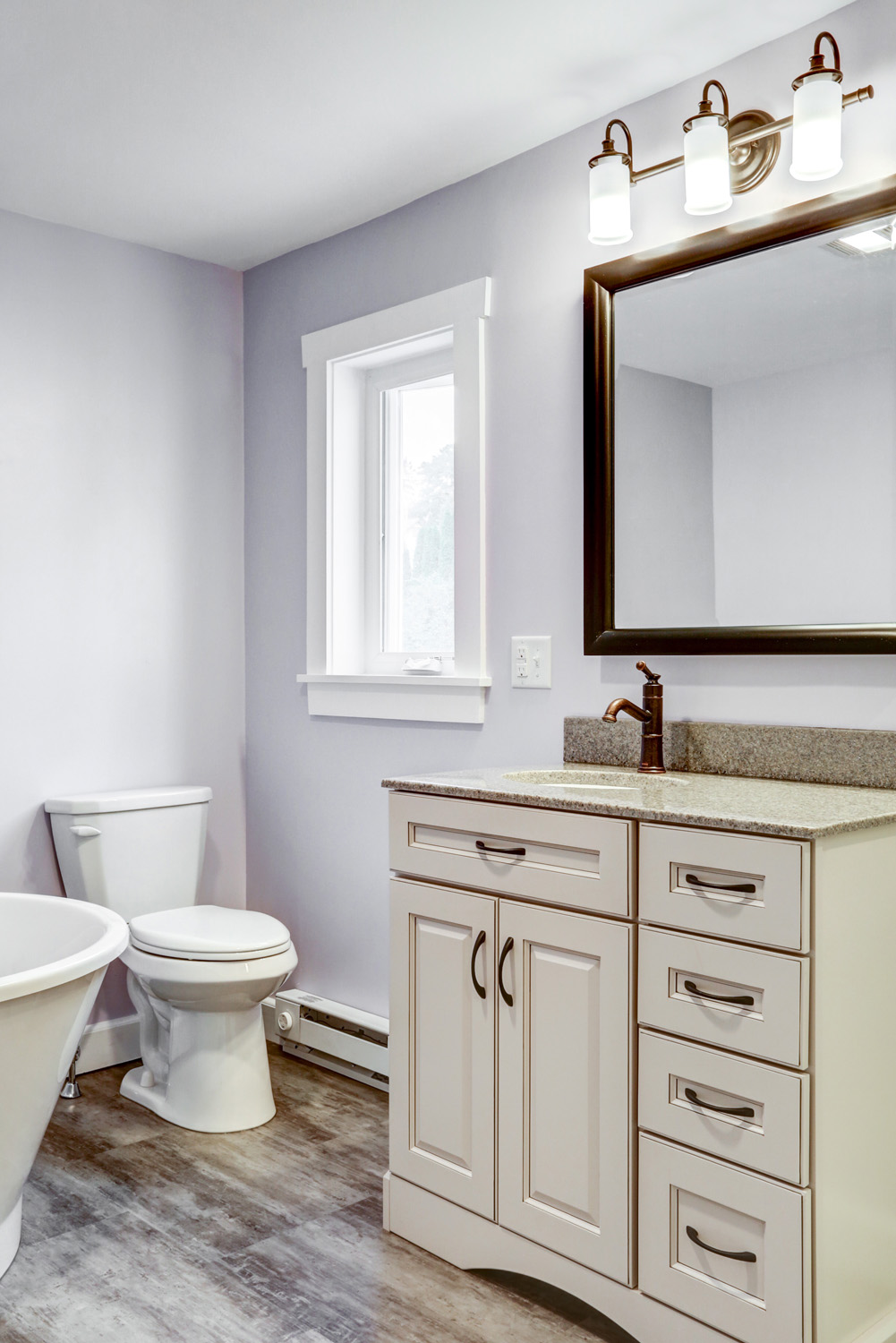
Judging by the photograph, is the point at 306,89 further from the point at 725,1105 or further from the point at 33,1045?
the point at 725,1105

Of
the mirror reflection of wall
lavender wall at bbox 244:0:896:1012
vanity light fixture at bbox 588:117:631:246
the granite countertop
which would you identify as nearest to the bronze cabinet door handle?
the granite countertop

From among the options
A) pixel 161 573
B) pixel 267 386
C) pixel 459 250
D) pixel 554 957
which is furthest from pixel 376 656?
pixel 554 957

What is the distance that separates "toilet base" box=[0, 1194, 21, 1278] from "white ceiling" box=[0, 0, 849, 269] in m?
2.18

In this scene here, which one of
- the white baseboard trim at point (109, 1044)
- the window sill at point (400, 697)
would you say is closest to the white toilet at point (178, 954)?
the white baseboard trim at point (109, 1044)

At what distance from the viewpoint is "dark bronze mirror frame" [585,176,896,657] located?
1958 mm

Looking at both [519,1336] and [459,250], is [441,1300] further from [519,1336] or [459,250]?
[459,250]

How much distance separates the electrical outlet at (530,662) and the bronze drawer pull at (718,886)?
926 mm


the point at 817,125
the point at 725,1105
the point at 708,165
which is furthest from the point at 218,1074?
the point at 817,125

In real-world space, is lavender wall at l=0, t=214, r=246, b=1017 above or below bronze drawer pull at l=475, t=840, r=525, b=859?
above

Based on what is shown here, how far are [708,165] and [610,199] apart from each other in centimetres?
21

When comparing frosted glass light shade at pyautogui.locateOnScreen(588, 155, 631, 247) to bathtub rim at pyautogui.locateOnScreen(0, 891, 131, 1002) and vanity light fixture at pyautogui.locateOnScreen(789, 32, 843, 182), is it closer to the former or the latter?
vanity light fixture at pyautogui.locateOnScreen(789, 32, 843, 182)

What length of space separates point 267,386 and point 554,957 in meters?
2.09

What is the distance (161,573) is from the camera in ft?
10.5

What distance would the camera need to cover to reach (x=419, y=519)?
302 centimetres
